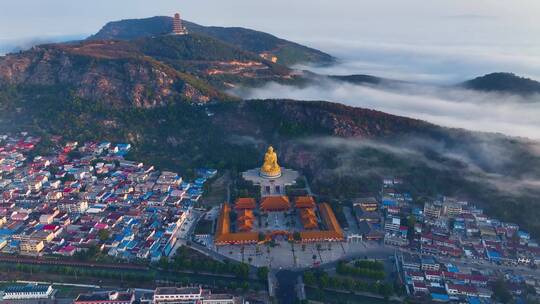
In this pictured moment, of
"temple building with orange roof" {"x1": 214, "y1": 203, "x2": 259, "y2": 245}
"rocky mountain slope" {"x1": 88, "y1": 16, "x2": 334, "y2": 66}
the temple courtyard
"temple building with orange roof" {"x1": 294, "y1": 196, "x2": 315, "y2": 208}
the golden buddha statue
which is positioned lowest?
the temple courtyard

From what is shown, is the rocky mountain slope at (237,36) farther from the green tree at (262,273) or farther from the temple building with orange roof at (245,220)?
the green tree at (262,273)

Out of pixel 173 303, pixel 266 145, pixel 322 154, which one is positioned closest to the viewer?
pixel 173 303

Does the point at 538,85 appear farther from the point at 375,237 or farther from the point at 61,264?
the point at 61,264

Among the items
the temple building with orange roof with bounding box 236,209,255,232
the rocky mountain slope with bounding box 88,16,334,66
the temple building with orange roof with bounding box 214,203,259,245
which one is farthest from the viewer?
the rocky mountain slope with bounding box 88,16,334,66

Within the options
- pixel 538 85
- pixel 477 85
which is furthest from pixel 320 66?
pixel 538 85

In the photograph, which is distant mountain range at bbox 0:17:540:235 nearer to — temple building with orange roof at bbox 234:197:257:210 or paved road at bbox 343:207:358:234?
paved road at bbox 343:207:358:234

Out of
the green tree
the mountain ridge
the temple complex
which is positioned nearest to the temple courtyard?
the temple complex
